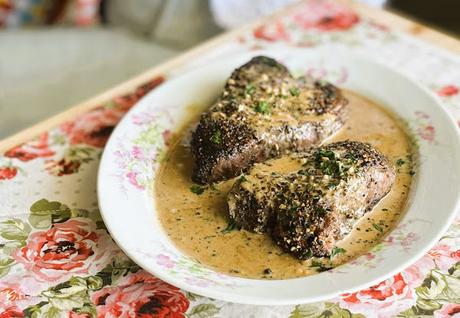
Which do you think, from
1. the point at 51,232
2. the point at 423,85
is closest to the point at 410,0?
the point at 423,85

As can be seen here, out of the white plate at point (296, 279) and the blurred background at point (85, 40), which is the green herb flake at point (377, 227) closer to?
the white plate at point (296, 279)

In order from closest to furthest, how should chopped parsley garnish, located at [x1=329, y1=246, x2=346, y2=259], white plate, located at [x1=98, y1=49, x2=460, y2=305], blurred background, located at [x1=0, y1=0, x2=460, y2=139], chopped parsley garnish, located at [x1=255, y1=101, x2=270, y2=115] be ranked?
white plate, located at [x1=98, y1=49, x2=460, y2=305], chopped parsley garnish, located at [x1=329, y1=246, x2=346, y2=259], chopped parsley garnish, located at [x1=255, y1=101, x2=270, y2=115], blurred background, located at [x1=0, y1=0, x2=460, y2=139]

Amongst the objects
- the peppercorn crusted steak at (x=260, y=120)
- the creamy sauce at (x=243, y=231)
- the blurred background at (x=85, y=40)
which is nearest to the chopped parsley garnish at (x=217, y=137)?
the peppercorn crusted steak at (x=260, y=120)

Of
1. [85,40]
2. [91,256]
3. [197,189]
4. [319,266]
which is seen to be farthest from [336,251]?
[85,40]

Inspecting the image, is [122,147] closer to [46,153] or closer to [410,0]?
[46,153]

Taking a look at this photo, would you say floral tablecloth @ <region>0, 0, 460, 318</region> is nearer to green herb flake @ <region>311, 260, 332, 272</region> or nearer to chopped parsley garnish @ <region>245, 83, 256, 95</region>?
green herb flake @ <region>311, 260, 332, 272</region>

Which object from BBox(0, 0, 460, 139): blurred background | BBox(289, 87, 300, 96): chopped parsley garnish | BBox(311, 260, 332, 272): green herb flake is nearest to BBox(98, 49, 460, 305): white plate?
BBox(311, 260, 332, 272): green herb flake

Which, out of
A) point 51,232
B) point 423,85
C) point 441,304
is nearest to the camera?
point 441,304

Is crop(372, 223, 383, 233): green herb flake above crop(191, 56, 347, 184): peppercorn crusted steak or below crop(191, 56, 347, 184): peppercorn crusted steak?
below
